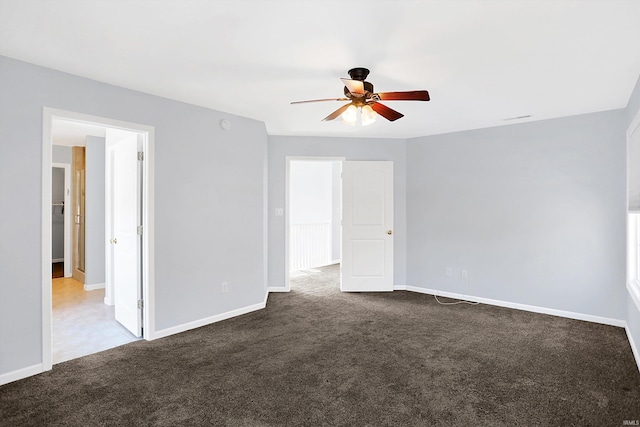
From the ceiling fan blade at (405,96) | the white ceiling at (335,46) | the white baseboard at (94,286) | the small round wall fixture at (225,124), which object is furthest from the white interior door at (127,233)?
the ceiling fan blade at (405,96)

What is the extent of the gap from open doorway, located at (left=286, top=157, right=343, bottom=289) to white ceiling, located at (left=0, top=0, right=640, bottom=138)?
4131 millimetres

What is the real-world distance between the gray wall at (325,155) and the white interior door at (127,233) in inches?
81.4

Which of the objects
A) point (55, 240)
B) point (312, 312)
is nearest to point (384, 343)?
point (312, 312)

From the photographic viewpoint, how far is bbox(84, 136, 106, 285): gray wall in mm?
5668

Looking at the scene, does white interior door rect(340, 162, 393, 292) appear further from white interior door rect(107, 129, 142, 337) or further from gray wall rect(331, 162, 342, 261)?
white interior door rect(107, 129, 142, 337)

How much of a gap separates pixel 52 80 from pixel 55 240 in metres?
6.88

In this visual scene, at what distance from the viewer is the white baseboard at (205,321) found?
3.65 m

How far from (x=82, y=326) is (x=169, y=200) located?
5.78ft

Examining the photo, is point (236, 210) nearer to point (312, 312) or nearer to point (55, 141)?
point (312, 312)

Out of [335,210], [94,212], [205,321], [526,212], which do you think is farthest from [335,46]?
[335,210]

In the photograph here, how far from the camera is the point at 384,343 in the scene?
3508mm

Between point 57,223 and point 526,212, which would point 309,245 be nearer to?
point 526,212

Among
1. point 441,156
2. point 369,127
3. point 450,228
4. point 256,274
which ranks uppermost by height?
point 369,127

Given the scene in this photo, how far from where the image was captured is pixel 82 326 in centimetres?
398
